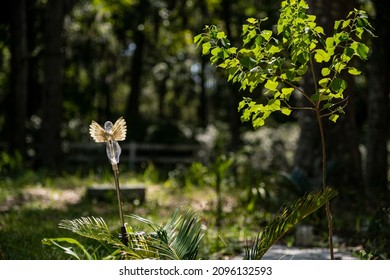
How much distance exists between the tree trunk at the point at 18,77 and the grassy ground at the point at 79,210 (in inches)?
91.0

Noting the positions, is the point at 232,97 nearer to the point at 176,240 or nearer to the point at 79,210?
the point at 79,210

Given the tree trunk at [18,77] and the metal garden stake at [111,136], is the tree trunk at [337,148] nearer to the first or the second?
the metal garden stake at [111,136]

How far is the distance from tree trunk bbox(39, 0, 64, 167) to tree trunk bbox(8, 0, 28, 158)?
456 millimetres

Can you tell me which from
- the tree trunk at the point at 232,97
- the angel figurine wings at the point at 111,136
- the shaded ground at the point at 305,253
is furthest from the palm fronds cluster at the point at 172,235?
the tree trunk at the point at 232,97

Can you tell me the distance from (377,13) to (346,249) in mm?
4938

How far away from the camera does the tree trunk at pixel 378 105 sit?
31.8 ft

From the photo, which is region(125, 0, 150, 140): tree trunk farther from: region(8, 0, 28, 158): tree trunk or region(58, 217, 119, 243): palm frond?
region(58, 217, 119, 243): palm frond

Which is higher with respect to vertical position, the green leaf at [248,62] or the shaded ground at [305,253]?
the green leaf at [248,62]

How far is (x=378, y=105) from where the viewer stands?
10422mm

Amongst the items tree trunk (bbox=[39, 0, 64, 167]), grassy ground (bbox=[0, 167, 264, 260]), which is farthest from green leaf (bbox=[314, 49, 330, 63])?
tree trunk (bbox=[39, 0, 64, 167])

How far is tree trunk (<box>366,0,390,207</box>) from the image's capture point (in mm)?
9695

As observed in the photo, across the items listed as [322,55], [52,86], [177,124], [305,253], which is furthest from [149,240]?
[177,124]

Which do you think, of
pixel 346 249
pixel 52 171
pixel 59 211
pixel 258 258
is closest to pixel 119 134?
pixel 258 258

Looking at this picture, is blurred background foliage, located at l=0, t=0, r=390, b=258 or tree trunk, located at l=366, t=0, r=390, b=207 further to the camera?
tree trunk, located at l=366, t=0, r=390, b=207
